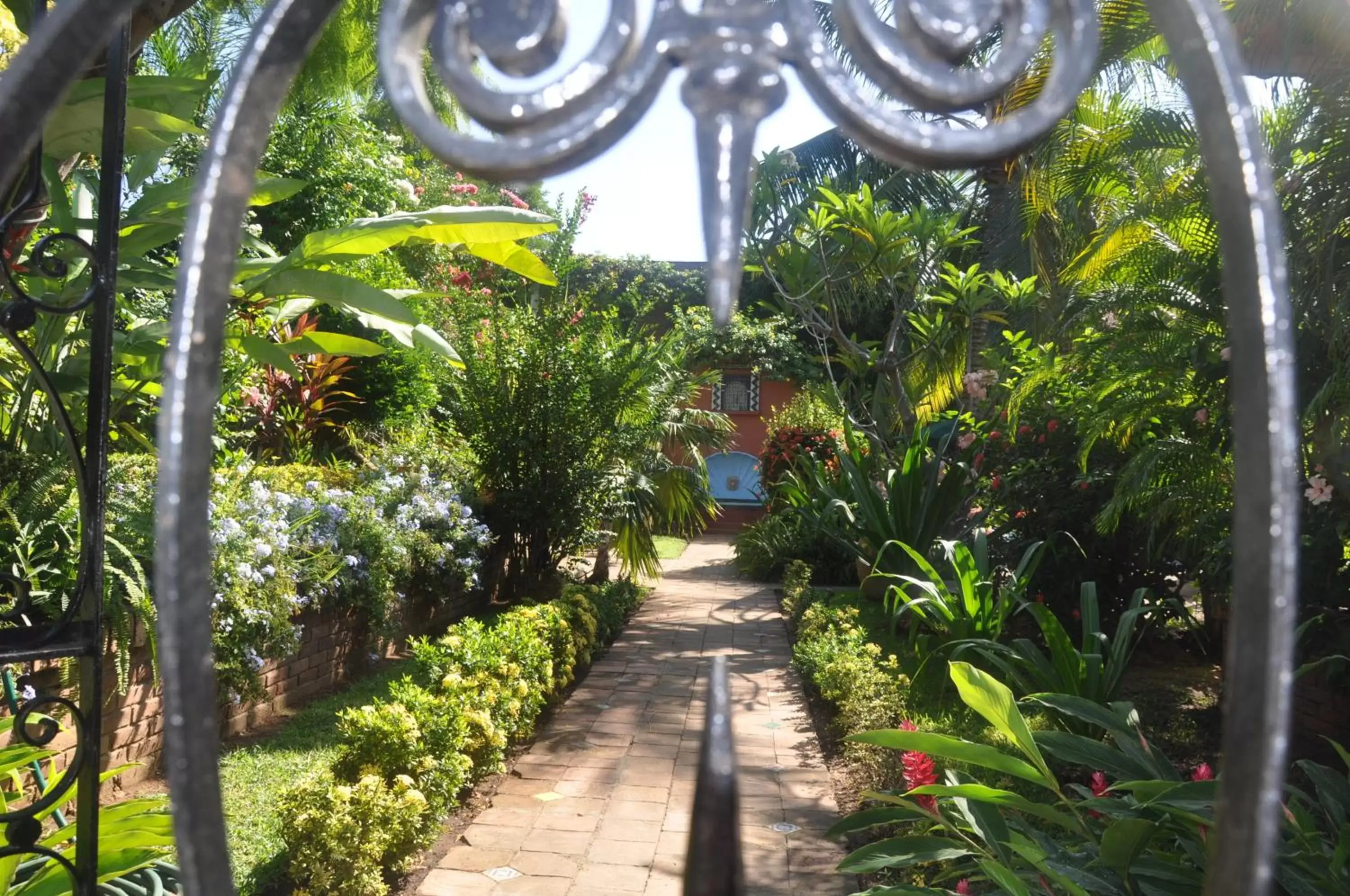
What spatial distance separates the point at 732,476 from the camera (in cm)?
1866

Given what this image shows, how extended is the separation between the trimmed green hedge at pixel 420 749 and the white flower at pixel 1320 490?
349 cm

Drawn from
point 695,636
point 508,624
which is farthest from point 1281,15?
point 695,636

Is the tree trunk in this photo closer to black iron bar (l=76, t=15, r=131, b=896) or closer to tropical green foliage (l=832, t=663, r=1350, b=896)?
tropical green foliage (l=832, t=663, r=1350, b=896)

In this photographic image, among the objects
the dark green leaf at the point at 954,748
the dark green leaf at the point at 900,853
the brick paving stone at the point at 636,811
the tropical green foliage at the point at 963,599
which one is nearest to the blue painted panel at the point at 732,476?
the tropical green foliage at the point at 963,599

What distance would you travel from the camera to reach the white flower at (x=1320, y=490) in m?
3.99

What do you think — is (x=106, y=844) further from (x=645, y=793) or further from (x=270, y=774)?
(x=645, y=793)

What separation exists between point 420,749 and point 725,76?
3593 millimetres

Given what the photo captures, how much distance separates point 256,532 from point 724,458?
13904 millimetres

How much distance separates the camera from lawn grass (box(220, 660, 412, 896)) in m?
3.31

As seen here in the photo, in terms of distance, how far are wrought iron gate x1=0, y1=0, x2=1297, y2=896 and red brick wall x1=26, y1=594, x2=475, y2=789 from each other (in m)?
2.31

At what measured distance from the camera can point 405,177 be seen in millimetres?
12625

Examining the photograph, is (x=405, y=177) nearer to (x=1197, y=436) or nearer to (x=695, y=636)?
(x=695, y=636)

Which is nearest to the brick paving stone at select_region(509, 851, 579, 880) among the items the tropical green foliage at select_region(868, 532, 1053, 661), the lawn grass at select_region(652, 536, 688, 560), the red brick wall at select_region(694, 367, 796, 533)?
the tropical green foliage at select_region(868, 532, 1053, 661)

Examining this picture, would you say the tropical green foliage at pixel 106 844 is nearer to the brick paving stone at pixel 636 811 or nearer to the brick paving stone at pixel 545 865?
the brick paving stone at pixel 545 865
